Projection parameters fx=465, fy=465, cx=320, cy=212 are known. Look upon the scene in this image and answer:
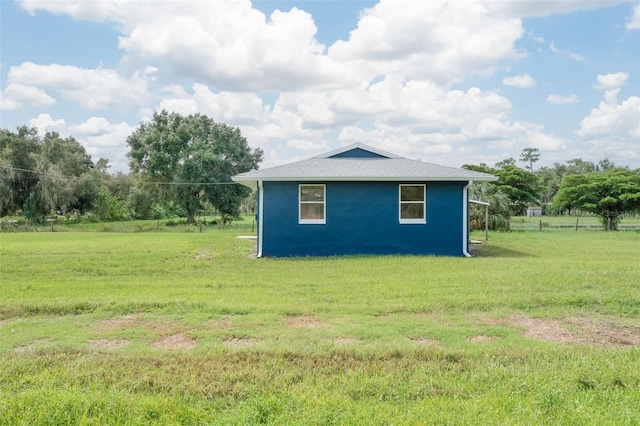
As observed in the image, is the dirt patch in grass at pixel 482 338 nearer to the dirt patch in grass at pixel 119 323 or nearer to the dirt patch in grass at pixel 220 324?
the dirt patch in grass at pixel 220 324

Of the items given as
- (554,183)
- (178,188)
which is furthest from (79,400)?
(554,183)

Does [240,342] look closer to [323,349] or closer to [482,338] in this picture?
[323,349]

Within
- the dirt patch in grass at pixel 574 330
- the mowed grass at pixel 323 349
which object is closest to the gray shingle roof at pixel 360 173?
the mowed grass at pixel 323 349

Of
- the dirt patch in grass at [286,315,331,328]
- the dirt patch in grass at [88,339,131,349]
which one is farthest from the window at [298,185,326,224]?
the dirt patch in grass at [88,339,131,349]

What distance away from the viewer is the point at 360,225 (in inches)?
557

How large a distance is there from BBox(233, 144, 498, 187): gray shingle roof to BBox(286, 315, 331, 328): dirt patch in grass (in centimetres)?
804

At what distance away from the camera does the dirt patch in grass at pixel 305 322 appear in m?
5.64

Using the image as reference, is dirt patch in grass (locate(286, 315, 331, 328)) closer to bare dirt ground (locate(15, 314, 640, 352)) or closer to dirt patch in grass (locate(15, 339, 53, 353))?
bare dirt ground (locate(15, 314, 640, 352))

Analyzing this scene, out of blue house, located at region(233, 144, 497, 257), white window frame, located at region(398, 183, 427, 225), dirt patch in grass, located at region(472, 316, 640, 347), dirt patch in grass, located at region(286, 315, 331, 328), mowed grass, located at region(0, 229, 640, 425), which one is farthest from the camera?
white window frame, located at region(398, 183, 427, 225)

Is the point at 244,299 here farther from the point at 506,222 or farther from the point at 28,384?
the point at 506,222

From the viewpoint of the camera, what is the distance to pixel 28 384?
3.76 m

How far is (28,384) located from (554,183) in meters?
72.7

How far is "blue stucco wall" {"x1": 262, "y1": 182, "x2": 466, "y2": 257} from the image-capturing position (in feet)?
46.3

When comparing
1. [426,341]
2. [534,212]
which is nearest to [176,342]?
[426,341]
